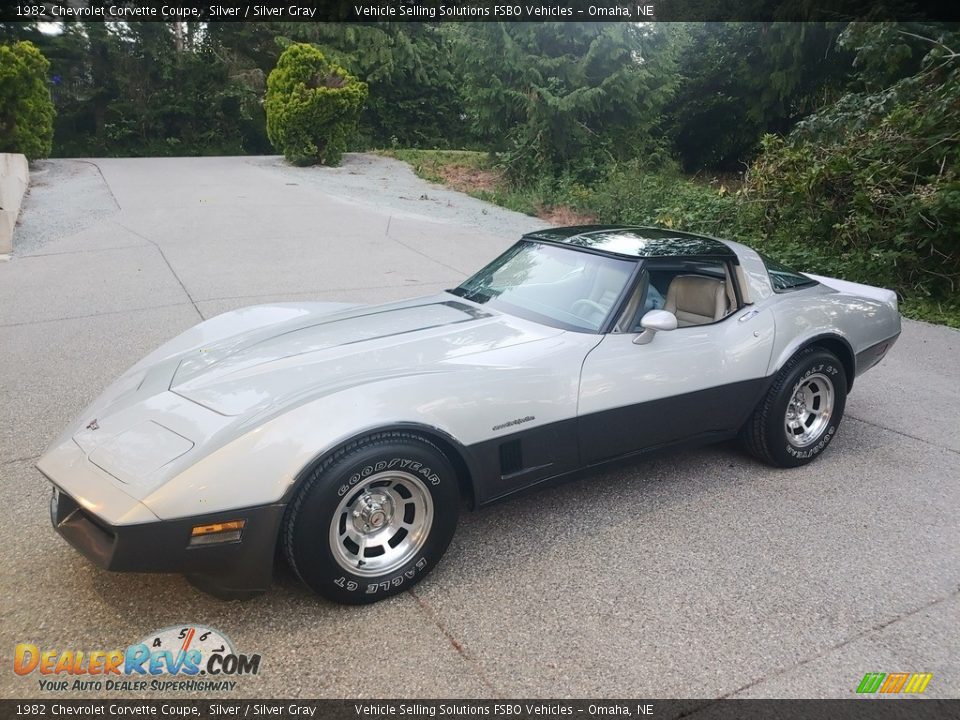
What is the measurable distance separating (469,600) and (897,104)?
9.16m

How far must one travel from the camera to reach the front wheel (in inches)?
159

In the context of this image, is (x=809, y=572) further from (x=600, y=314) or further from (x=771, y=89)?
(x=771, y=89)

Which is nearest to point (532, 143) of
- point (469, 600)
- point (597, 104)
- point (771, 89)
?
point (597, 104)

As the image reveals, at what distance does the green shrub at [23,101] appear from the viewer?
50.4 feet

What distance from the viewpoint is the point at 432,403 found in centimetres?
293

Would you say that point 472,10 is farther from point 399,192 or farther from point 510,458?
point 510,458

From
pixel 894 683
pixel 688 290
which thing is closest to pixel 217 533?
pixel 894 683

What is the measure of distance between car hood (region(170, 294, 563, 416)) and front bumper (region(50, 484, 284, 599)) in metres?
0.44

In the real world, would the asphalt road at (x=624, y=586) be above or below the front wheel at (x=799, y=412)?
below

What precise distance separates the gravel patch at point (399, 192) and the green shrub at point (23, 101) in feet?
15.7

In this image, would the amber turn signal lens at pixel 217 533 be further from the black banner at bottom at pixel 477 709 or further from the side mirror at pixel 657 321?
the side mirror at pixel 657 321

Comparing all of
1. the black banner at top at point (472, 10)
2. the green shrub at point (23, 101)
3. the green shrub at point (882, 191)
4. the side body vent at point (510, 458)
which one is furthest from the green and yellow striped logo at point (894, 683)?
the green shrub at point (23, 101)

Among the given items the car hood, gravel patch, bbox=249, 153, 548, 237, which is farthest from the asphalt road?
gravel patch, bbox=249, 153, 548, 237

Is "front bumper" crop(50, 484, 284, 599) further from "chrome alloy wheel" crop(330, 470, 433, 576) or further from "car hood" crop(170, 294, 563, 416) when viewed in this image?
"car hood" crop(170, 294, 563, 416)
